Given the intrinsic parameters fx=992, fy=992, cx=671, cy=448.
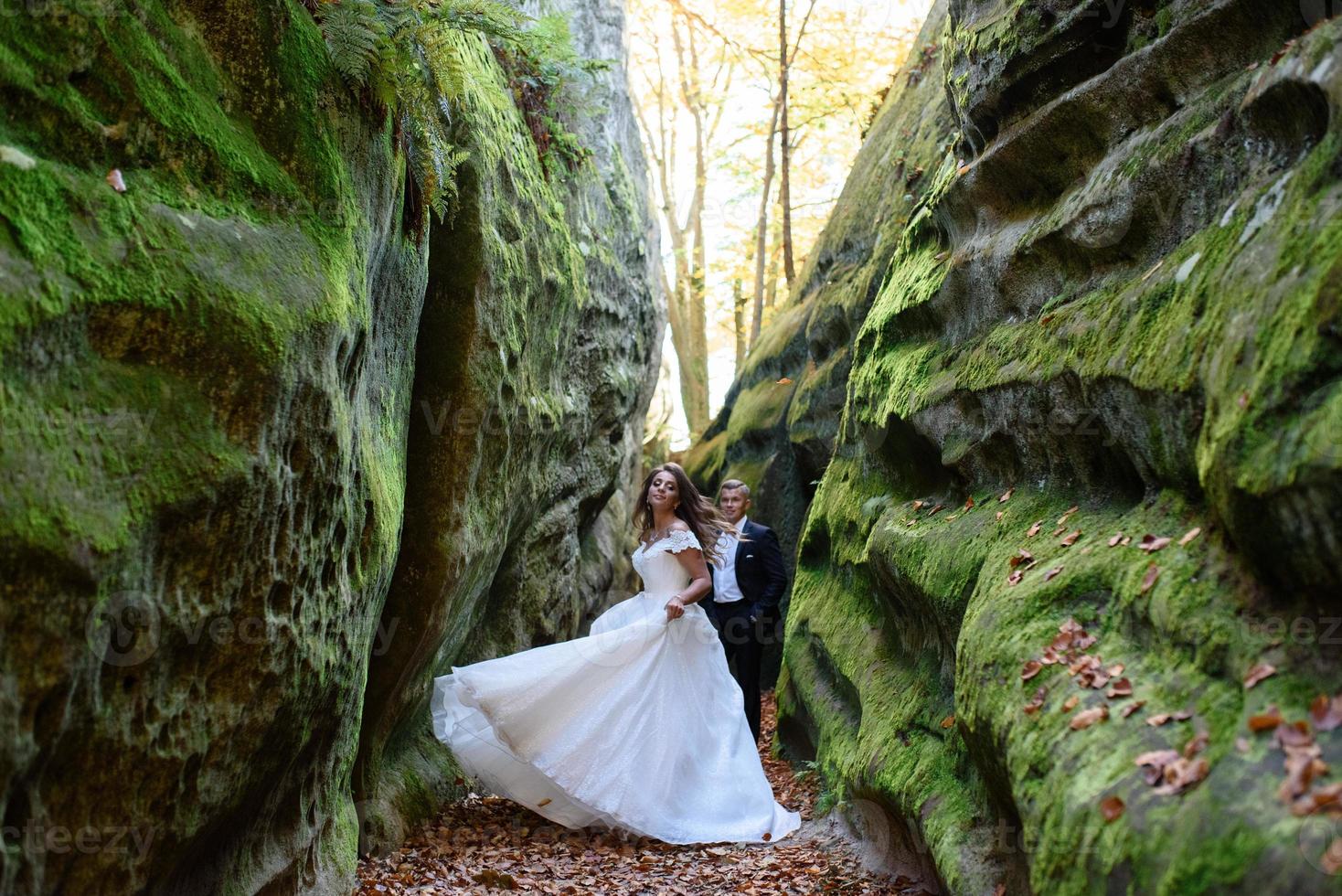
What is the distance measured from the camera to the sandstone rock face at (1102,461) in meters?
2.87

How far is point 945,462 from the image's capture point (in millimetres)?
6203

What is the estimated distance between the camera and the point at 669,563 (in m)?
7.98

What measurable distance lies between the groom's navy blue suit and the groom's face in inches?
11.2

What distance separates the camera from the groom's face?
9.79 m

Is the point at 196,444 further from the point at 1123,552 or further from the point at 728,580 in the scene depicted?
the point at 728,580

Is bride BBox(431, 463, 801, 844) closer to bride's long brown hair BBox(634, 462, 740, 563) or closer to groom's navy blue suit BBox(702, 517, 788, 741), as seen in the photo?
bride's long brown hair BBox(634, 462, 740, 563)

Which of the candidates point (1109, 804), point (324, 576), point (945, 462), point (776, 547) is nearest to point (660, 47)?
point (776, 547)

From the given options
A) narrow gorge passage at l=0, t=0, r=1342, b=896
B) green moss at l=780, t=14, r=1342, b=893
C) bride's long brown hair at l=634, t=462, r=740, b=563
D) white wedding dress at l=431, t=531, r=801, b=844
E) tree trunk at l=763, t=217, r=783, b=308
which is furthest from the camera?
tree trunk at l=763, t=217, r=783, b=308

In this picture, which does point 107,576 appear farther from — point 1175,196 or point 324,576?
point 1175,196

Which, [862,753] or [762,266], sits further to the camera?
[762,266]

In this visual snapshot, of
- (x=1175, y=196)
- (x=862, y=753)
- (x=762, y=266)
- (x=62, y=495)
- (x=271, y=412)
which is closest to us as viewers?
(x=62, y=495)

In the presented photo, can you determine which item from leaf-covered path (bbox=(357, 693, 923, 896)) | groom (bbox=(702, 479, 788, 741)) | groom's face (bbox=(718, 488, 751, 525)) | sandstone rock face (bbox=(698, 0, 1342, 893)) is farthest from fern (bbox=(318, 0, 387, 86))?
groom's face (bbox=(718, 488, 751, 525))

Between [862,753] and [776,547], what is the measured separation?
11.6ft

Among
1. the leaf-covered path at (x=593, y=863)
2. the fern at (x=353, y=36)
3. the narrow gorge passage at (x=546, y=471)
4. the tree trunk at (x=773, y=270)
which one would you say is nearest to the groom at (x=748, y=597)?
the narrow gorge passage at (x=546, y=471)
